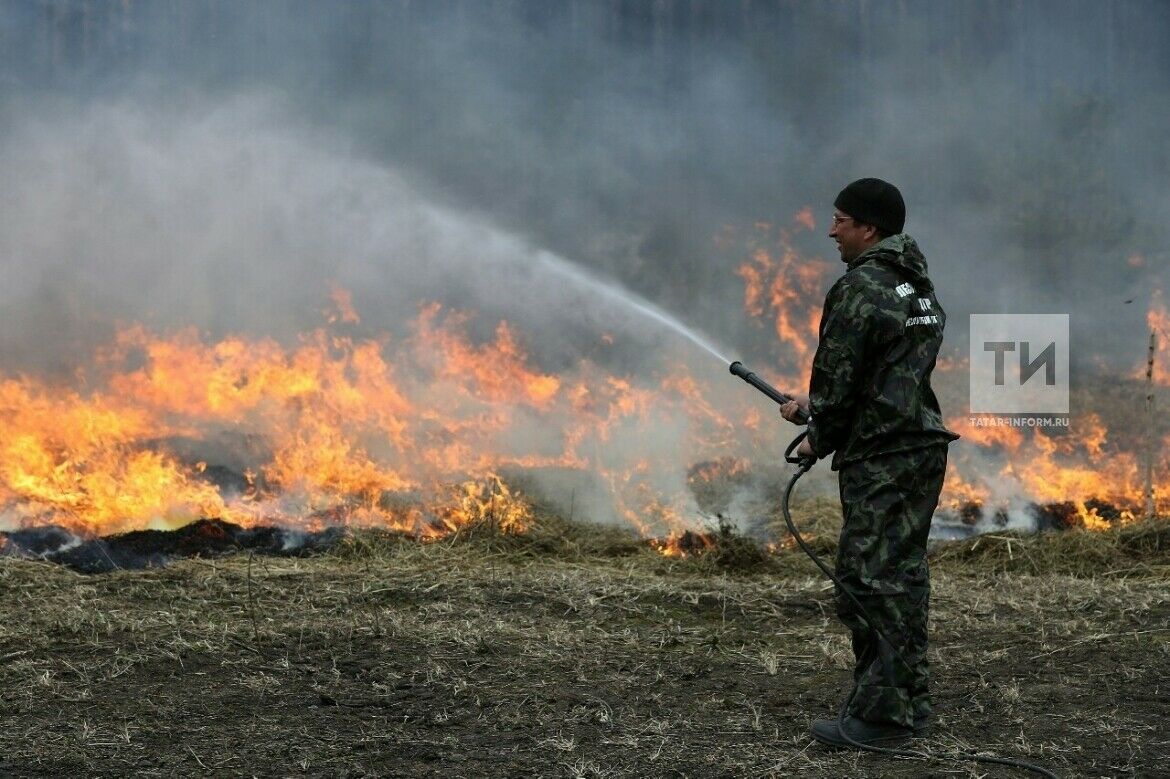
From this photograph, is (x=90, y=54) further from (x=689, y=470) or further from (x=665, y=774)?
(x=665, y=774)

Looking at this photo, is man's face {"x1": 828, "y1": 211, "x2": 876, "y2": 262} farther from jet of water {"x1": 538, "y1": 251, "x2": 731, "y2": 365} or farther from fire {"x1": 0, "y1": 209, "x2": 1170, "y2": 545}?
jet of water {"x1": 538, "y1": 251, "x2": 731, "y2": 365}

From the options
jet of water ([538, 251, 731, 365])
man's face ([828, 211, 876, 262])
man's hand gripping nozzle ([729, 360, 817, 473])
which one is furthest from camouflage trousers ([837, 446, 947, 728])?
jet of water ([538, 251, 731, 365])

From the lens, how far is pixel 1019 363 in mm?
14391

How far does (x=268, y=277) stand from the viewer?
12000mm

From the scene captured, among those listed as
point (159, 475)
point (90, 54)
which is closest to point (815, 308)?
point (159, 475)

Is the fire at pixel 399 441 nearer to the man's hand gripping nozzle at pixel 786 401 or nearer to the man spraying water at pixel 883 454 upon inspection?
the man's hand gripping nozzle at pixel 786 401

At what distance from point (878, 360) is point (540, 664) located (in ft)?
8.77

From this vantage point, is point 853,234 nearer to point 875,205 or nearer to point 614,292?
point 875,205

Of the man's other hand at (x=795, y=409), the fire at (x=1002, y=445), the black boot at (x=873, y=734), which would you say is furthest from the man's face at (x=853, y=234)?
the fire at (x=1002, y=445)

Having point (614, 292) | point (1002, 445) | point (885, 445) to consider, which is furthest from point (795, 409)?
point (1002, 445)

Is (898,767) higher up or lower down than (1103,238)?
lower down

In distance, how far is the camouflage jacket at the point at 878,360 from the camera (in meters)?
4.35

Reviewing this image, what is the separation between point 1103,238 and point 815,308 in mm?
4398

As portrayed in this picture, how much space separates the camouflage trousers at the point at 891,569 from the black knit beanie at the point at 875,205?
0.96m
